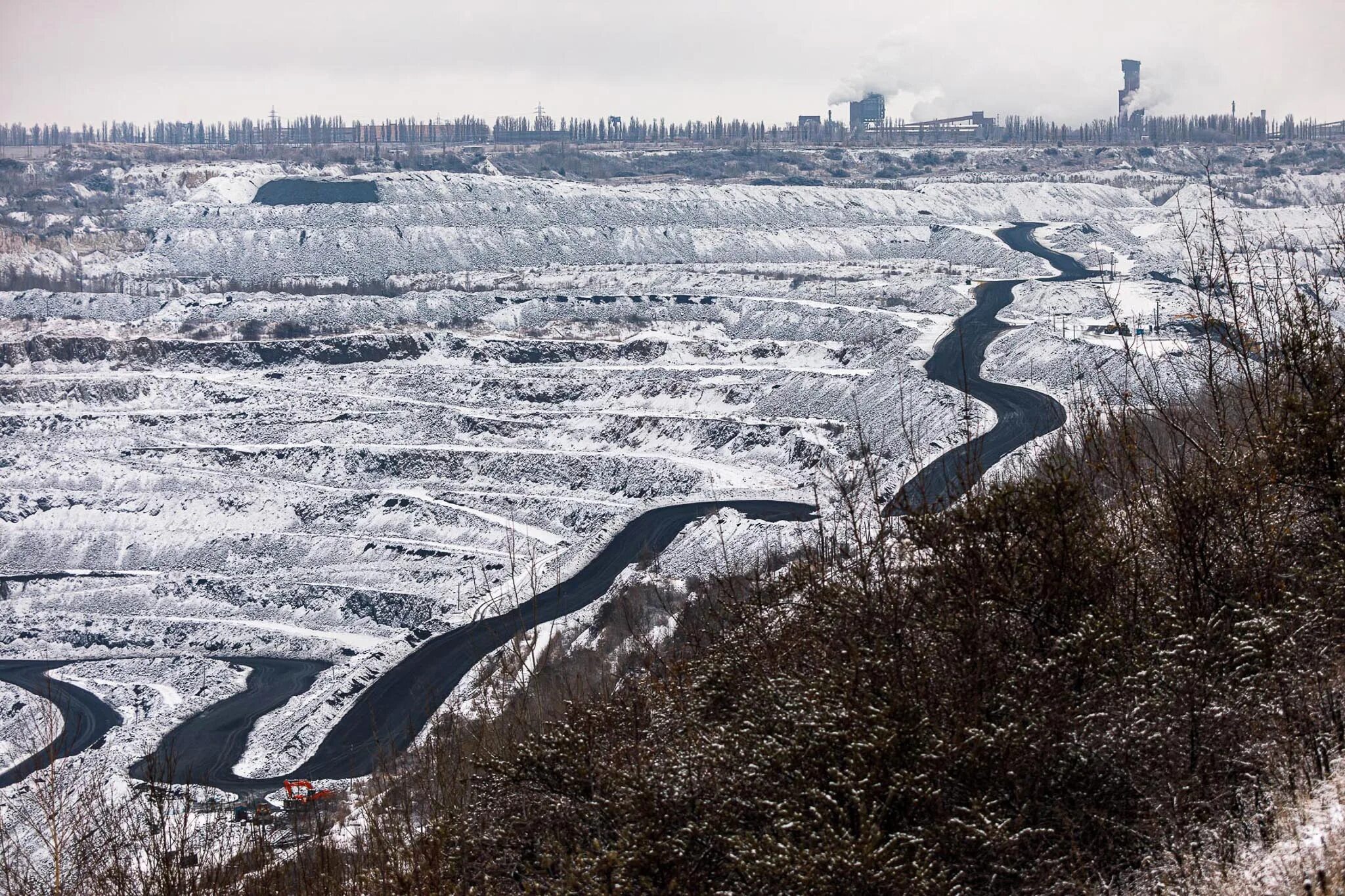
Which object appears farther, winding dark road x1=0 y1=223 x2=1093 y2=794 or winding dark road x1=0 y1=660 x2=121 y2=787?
winding dark road x1=0 y1=660 x2=121 y2=787

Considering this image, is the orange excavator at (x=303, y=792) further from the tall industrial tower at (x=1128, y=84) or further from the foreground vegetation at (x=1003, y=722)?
the tall industrial tower at (x=1128, y=84)

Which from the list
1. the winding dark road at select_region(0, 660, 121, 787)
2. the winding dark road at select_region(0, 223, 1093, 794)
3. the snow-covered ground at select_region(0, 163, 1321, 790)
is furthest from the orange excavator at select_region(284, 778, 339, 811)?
the winding dark road at select_region(0, 660, 121, 787)

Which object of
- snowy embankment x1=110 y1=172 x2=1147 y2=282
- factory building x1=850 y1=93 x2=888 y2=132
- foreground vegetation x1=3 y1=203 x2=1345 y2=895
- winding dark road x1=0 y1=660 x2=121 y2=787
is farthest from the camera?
factory building x1=850 y1=93 x2=888 y2=132

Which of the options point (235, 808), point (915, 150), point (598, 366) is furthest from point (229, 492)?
point (915, 150)

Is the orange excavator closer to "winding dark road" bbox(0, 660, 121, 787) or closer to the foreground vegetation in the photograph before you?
"winding dark road" bbox(0, 660, 121, 787)

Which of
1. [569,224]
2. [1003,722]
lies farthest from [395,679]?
[569,224]

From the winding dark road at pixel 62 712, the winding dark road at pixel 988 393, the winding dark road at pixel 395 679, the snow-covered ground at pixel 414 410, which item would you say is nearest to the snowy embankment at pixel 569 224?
the snow-covered ground at pixel 414 410
